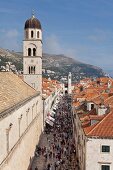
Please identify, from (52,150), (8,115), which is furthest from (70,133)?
(8,115)

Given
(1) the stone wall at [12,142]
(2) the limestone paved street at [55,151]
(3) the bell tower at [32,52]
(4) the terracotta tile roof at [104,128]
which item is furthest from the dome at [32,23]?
(4) the terracotta tile roof at [104,128]

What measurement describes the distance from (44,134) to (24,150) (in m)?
33.1

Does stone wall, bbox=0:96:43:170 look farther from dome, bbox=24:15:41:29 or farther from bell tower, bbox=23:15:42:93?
dome, bbox=24:15:41:29

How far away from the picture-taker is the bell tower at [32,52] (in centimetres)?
6544

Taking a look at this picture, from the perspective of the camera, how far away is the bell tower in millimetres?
65438

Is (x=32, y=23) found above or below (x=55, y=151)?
above

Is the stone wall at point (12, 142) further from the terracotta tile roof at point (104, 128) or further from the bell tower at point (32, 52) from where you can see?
the bell tower at point (32, 52)

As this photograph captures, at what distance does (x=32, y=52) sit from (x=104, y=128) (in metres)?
33.7

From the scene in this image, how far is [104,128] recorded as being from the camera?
1395 inches

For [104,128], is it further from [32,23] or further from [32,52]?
[32,23]

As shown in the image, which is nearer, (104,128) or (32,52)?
(104,128)

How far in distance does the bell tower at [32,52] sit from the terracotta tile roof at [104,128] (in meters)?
31.3

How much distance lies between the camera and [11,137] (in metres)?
32.2

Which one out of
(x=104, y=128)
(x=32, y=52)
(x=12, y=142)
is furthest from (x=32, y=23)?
(x=12, y=142)
